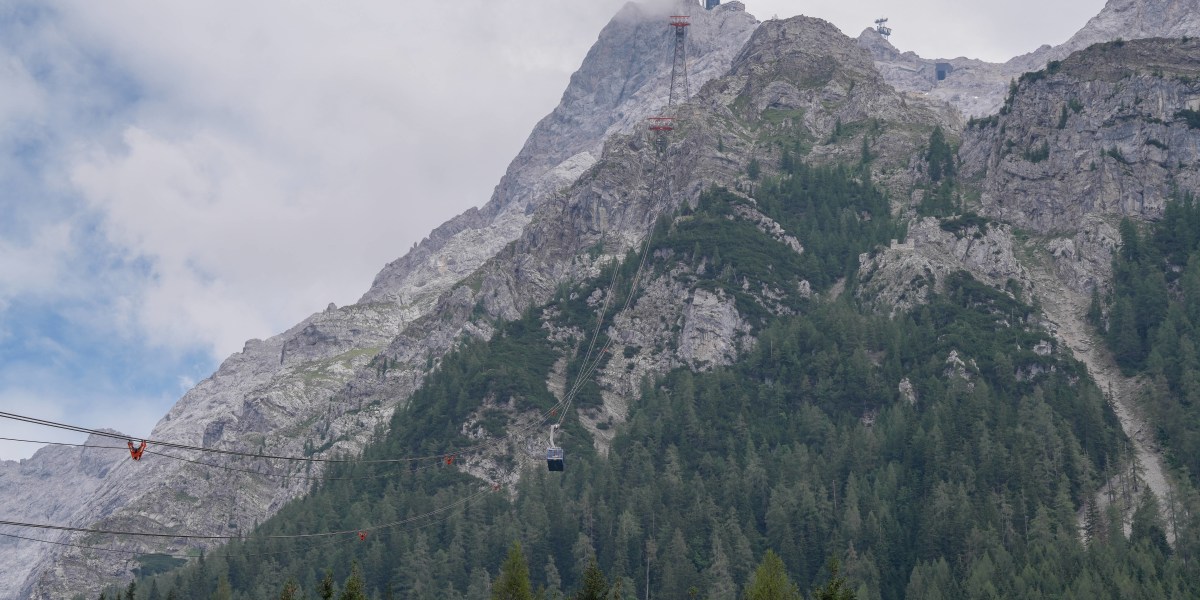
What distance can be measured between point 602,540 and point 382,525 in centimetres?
4222

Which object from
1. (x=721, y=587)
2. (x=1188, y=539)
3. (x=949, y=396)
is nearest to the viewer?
(x=1188, y=539)

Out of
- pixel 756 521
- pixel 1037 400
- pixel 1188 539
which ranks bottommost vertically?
pixel 1188 539

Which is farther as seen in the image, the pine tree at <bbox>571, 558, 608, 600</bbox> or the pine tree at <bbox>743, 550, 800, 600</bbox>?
the pine tree at <bbox>743, 550, 800, 600</bbox>

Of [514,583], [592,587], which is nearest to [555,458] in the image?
[514,583]

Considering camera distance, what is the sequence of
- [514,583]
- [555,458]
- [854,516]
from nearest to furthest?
1. [514,583]
2. [555,458]
3. [854,516]

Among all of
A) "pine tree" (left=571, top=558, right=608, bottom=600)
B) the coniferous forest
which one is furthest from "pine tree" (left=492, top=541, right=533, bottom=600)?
"pine tree" (left=571, top=558, right=608, bottom=600)

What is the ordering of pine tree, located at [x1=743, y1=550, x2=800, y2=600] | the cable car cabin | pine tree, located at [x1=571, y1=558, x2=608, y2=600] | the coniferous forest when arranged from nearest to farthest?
pine tree, located at [x1=571, y1=558, x2=608, y2=600] < pine tree, located at [x1=743, y1=550, x2=800, y2=600] < the cable car cabin < the coniferous forest

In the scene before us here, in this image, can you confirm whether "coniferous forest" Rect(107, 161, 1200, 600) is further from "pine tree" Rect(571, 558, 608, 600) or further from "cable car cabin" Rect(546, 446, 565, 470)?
"pine tree" Rect(571, 558, 608, 600)

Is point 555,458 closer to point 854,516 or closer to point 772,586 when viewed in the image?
point 772,586

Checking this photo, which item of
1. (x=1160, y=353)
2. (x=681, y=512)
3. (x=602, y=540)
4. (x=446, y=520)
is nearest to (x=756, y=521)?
(x=681, y=512)

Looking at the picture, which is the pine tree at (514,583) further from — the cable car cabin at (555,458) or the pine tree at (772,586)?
the pine tree at (772,586)

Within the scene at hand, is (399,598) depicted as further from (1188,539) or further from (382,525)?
(1188,539)

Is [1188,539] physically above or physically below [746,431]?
below

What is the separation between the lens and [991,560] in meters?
142
